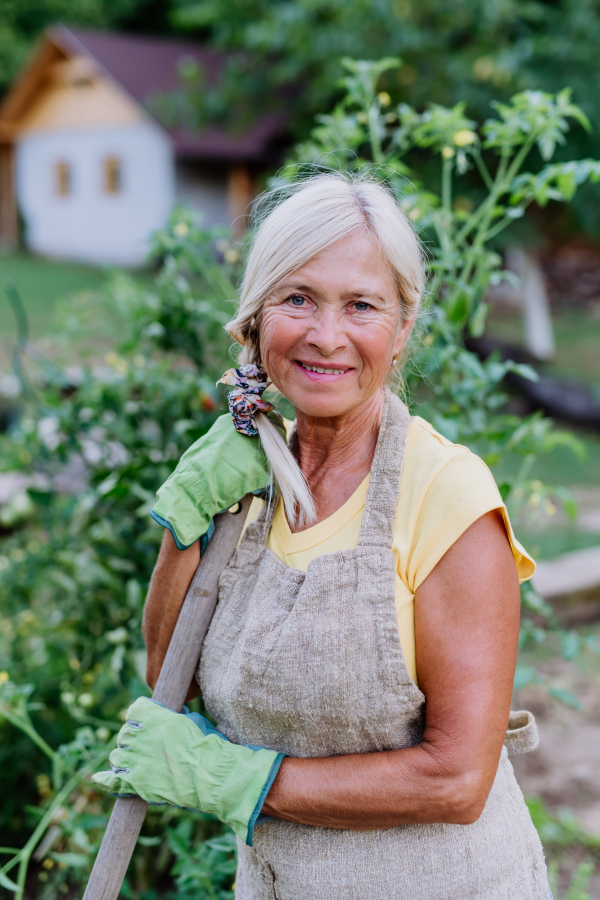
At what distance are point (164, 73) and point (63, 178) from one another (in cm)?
405

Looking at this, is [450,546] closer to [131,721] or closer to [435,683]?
[435,683]

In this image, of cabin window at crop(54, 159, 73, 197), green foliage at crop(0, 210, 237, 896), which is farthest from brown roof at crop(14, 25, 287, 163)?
green foliage at crop(0, 210, 237, 896)

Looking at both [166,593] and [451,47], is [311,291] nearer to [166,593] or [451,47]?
[166,593]

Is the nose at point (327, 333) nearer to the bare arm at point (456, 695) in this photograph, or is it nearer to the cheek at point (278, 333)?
the cheek at point (278, 333)

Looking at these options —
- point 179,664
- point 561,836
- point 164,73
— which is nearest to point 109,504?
point 179,664

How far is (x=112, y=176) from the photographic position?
20.4m

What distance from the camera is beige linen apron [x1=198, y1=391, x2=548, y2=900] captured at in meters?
1.26

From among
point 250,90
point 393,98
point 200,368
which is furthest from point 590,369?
point 200,368

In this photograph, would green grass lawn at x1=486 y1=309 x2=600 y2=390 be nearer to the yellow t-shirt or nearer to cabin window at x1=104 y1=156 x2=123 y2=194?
the yellow t-shirt

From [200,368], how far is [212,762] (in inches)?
66.2

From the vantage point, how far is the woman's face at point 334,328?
1.36 metres

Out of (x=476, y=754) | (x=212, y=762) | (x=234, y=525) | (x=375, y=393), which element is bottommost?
(x=212, y=762)

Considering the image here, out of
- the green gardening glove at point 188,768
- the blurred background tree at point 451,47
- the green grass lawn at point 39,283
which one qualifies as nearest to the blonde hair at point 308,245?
the green gardening glove at point 188,768

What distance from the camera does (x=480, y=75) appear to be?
7.83 meters
